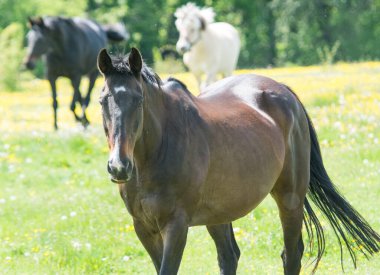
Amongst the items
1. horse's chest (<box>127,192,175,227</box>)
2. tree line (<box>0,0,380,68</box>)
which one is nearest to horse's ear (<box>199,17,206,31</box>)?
horse's chest (<box>127,192,175,227</box>)

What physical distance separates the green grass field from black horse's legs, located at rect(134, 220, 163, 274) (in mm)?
1786

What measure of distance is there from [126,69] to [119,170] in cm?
67

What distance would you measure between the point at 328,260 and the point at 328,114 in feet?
22.8

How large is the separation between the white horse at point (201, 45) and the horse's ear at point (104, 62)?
44.6 ft

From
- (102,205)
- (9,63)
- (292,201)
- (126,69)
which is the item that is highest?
(126,69)

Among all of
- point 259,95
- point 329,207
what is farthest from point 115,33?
point 259,95

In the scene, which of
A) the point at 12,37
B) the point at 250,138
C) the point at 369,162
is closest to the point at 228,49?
the point at 369,162

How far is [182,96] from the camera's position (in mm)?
5520

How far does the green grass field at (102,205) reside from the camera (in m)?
7.46

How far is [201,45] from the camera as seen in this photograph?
1920 cm

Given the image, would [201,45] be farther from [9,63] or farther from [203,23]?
[9,63]

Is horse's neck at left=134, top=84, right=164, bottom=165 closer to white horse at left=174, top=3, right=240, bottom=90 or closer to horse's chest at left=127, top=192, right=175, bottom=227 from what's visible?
horse's chest at left=127, top=192, right=175, bottom=227

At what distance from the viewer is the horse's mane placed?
15.9 feet

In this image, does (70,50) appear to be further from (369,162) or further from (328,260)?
(328,260)
